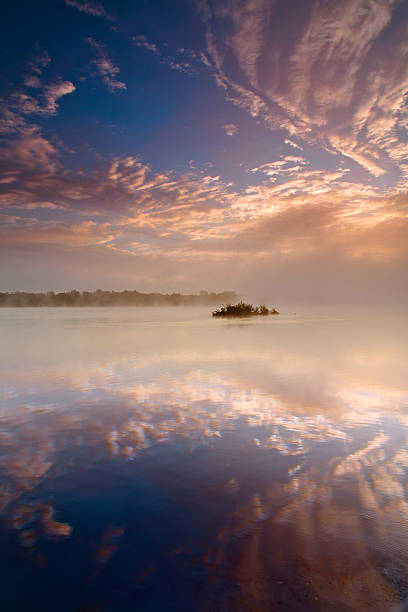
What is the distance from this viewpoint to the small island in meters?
60.2

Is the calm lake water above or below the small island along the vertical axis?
below

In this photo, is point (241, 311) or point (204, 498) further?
point (241, 311)

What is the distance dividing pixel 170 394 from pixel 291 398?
3.04 meters

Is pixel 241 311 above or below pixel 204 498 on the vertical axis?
above

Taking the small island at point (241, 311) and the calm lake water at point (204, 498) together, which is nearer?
the calm lake water at point (204, 498)

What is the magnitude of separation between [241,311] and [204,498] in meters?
59.1

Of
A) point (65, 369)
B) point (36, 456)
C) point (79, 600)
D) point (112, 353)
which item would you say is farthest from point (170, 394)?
point (112, 353)

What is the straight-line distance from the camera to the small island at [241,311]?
60.2 m

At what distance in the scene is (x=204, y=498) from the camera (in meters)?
Result: 4.54

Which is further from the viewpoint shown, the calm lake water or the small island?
the small island

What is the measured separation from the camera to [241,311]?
63250 mm

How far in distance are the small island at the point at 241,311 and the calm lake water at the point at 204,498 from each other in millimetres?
49545

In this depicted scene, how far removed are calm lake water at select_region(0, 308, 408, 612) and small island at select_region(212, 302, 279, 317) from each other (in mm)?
49545

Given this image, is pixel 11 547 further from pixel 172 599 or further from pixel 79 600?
pixel 172 599
